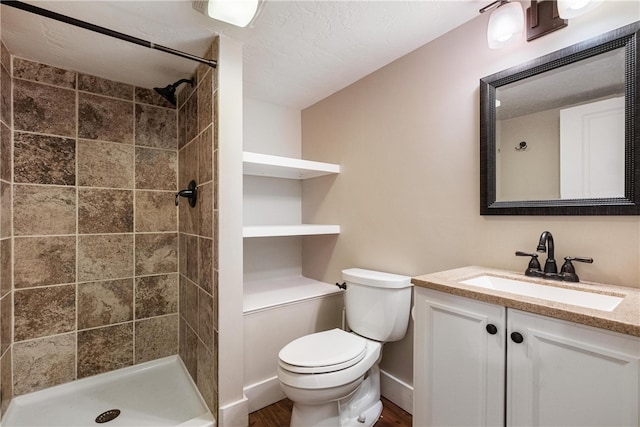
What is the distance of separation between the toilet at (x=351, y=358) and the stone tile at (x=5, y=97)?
196 cm

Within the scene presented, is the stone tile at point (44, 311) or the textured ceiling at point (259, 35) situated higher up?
the textured ceiling at point (259, 35)

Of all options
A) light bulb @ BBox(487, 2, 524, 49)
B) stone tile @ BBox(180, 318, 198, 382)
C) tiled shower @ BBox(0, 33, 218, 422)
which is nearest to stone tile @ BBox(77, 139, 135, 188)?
tiled shower @ BBox(0, 33, 218, 422)

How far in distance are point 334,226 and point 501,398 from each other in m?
1.46

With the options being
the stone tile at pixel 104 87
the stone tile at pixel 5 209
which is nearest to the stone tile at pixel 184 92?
the stone tile at pixel 104 87

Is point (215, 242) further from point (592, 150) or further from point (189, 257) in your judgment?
point (592, 150)

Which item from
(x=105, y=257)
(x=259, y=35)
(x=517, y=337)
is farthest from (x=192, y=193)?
(x=517, y=337)

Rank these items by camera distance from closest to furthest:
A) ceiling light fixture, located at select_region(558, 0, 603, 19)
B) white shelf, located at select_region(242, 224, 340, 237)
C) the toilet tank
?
ceiling light fixture, located at select_region(558, 0, 603, 19)
the toilet tank
white shelf, located at select_region(242, 224, 340, 237)

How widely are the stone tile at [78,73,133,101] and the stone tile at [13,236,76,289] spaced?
98cm

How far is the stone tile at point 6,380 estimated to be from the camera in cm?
157

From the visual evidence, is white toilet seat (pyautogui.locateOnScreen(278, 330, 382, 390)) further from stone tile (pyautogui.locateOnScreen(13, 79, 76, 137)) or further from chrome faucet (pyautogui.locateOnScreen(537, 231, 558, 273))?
stone tile (pyautogui.locateOnScreen(13, 79, 76, 137))

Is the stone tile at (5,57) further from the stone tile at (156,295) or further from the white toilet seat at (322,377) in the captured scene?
the white toilet seat at (322,377)

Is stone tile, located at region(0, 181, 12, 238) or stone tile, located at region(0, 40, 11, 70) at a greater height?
stone tile, located at region(0, 40, 11, 70)

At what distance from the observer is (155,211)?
2168mm

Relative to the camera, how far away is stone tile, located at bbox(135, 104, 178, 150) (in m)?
2.11
